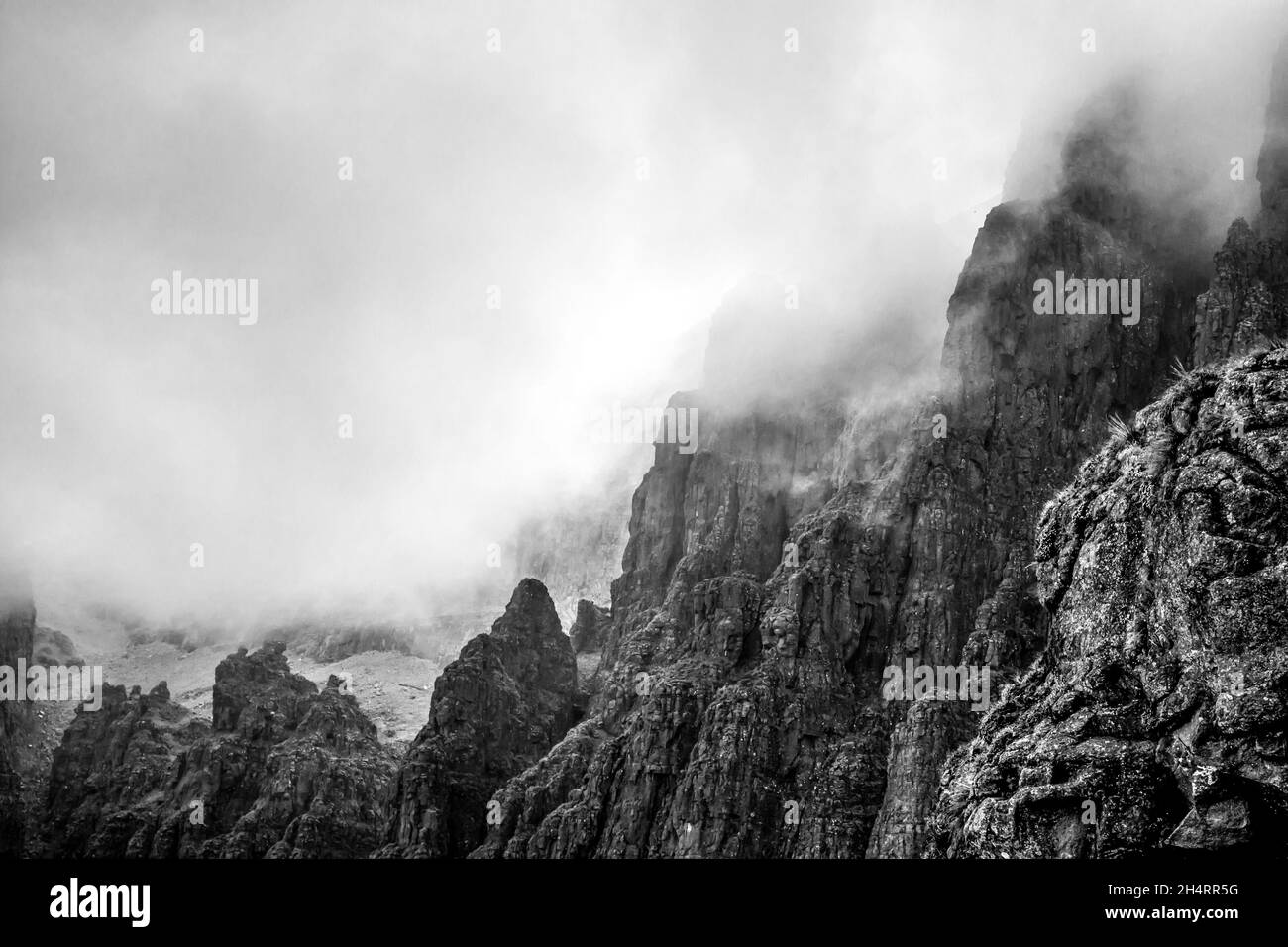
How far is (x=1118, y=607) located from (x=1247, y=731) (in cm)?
421

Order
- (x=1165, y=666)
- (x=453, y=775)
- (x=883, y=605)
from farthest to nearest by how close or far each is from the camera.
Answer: (x=453, y=775) < (x=883, y=605) < (x=1165, y=666)

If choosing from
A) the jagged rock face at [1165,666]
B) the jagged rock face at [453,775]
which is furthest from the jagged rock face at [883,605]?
the jagged rock face at [1165,666]

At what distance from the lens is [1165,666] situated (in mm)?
22828

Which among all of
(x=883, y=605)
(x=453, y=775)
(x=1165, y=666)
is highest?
(x=883, y=605)

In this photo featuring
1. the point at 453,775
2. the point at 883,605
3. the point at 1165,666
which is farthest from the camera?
the point at 453,775

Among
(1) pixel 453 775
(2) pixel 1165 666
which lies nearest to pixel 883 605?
(1) pixel 453 775

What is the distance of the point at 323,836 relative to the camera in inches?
7441

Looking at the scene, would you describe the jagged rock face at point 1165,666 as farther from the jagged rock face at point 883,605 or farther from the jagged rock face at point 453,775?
the jagged rock face at point 453,775

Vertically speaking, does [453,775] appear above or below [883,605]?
below

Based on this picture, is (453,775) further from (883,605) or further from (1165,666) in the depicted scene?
(1165,666)

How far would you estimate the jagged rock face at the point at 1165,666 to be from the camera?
67.6ft

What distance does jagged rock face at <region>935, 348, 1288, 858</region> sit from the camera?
20.6m
